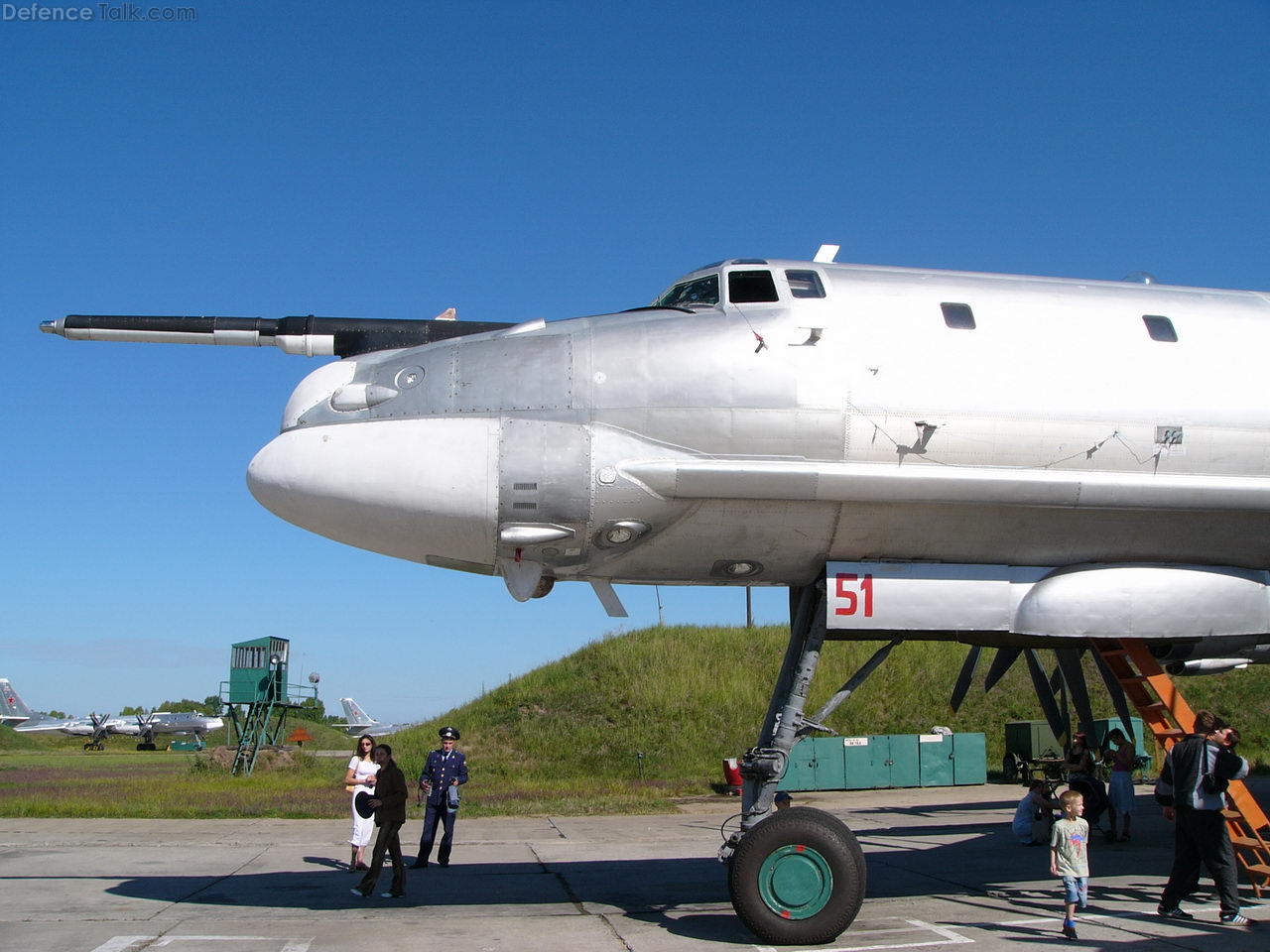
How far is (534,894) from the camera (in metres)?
9.47

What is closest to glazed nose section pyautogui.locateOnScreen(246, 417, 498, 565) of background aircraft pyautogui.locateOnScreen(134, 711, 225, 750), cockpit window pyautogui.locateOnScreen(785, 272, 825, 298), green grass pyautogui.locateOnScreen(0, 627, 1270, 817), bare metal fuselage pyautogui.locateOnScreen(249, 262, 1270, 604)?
bare metal fuselage pyautogui.locateOnScreen(249, 262, 1270, 604)

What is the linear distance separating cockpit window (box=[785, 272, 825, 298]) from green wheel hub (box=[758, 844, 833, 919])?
12.8ft

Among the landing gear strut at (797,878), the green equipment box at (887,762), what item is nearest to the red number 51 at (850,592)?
the landing gear strut at (797,878)

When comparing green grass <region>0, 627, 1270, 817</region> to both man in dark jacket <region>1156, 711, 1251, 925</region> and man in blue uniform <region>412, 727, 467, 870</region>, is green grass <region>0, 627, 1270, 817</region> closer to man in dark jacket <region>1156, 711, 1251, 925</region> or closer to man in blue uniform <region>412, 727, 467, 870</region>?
man in blue uniform <region>412, 727, 467, 870</region>

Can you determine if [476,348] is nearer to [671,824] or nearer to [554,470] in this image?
[554,470]

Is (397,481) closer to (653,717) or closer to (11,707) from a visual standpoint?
(653,717)

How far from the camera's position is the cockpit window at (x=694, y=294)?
25.9ft

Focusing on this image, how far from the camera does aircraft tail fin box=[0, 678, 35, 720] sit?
78750 millimetres

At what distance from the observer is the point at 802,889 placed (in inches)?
276

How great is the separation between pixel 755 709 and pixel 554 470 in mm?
22148

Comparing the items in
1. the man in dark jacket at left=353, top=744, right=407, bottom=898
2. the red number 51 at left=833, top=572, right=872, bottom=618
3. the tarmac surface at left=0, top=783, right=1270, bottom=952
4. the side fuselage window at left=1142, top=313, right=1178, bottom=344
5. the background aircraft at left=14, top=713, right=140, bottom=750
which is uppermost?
the side fuselage window at left=1142, top=313, right=1178, bottom=344

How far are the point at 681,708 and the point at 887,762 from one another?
6418 mm

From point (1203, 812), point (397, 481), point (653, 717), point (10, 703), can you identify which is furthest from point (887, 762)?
point (10, 703)

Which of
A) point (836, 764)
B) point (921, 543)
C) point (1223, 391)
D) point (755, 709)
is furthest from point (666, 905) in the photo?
point (755, 709)
